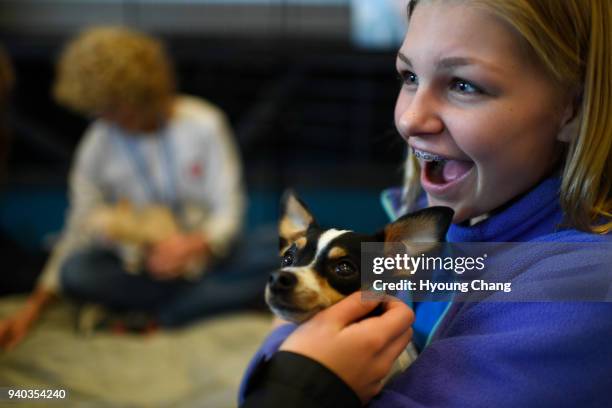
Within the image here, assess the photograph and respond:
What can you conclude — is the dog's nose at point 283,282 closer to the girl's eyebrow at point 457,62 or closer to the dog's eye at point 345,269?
the dog's eye at point 345,269

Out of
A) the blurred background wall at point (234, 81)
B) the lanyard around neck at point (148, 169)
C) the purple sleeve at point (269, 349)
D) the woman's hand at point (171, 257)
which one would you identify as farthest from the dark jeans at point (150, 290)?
the purple sleeve at point (269, 349)

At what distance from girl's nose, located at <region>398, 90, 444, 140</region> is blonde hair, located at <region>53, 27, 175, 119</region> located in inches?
67.0

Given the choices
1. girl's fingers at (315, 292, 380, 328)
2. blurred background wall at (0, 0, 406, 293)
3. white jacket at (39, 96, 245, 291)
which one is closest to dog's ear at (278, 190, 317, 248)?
girl's fingers at (315, 292, 380, 328)

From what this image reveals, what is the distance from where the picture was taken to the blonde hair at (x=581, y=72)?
0.60 metres

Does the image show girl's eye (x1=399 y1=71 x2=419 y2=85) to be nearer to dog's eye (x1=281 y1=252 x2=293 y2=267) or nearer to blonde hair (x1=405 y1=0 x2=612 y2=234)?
blonde hair (x1=405 y1=0 x2=612 y2=234)

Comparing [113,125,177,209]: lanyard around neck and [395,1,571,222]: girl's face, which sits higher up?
[395,1,571,222]: girl's face

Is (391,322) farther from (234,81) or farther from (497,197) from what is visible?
(234,81)

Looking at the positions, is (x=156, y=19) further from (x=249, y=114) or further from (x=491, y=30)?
(x=491, y=30)

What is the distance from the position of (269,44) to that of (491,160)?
2.63 metres

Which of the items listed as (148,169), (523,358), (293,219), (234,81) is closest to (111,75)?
(148,169)

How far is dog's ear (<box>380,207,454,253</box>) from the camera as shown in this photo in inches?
24.4

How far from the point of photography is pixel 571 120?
65 centimetres

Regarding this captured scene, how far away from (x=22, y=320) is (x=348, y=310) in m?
1.48

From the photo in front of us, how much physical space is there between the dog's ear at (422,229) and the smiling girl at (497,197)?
5 centimetres
